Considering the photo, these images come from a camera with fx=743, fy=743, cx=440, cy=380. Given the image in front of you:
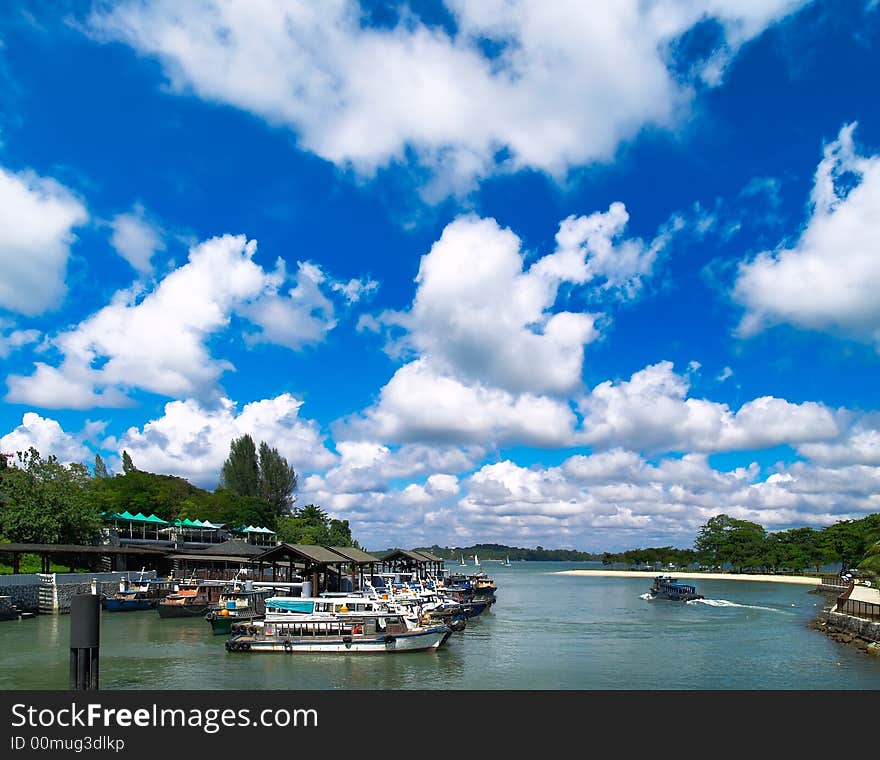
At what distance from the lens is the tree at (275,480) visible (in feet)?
480

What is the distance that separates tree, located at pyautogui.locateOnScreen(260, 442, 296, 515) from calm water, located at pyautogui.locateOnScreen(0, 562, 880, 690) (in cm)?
8825

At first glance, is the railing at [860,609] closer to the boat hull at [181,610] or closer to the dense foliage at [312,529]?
the boat hull at [181,610]

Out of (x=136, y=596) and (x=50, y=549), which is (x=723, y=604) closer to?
(x=136, y=596)

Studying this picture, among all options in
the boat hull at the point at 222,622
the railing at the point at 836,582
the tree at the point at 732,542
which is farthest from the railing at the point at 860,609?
the tree at the point at 732,542

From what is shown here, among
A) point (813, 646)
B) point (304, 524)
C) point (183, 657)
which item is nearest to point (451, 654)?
point (183, 657)

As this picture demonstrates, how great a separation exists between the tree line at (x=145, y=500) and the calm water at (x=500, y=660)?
1755 centimetres

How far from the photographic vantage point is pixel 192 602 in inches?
2274

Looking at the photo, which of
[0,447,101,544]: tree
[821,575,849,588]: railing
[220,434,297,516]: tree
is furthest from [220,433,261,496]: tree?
[821,575,849,588]: railing

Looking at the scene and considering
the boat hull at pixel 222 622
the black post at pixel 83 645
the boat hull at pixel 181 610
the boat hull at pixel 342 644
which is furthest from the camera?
the boat hull at pixel 181 610

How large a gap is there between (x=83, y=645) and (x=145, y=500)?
325 feet

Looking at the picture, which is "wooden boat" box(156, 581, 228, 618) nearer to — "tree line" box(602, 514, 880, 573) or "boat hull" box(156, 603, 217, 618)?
"boat hull" box(156, 603, 217, 618)
